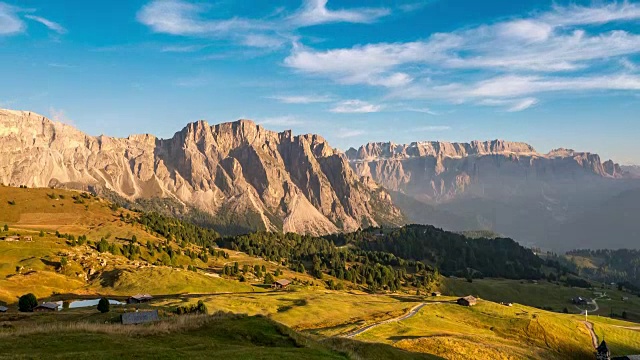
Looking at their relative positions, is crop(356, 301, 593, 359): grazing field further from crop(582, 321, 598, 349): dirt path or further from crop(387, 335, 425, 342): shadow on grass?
crop(582, 321, 598, 349): dirt path

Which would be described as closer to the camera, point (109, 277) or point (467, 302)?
point (467, 302)

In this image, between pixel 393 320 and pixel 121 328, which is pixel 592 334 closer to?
pixel 393 320

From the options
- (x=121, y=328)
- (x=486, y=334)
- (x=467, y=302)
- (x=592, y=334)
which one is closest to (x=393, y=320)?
(x=486, y=334)

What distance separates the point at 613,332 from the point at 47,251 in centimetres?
20614

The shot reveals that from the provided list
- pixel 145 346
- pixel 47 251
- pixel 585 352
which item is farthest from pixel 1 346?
pixel 47 251

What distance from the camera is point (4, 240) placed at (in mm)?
181125

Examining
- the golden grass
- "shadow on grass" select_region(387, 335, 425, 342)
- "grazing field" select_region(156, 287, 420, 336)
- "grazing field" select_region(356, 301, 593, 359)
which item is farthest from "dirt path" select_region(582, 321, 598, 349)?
the golden grass

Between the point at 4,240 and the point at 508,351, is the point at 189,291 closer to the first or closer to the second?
the point at 4,240

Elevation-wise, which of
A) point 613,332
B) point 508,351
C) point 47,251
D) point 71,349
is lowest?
point 613,332

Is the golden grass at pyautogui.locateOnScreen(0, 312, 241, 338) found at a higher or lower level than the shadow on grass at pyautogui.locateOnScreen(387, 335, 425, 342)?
higher

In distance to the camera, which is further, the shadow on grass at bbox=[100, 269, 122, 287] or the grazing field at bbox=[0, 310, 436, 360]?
the shadow on grass at bbox=[100, 269, 122, 287]

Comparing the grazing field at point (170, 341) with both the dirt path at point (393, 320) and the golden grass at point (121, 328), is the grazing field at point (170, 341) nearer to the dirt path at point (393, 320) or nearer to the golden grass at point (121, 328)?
the golden grass at point (121, 328)

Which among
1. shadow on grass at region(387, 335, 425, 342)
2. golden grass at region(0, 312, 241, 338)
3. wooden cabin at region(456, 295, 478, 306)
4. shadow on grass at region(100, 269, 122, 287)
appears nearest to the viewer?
golden grass at region(0, 312, 241, 338)

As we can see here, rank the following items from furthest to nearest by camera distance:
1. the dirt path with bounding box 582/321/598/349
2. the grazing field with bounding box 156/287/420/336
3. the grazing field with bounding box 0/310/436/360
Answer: the dirt path with bounding box 582/321/598/349, the grazing field with bounding box 156/287/420/336, the grazing field with bounding box 0/310/436/360
